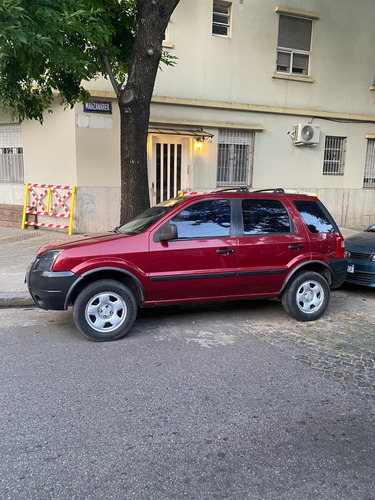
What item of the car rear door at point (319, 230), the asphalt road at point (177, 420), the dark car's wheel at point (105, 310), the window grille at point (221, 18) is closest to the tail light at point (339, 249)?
the car rear door at point (319, 230)

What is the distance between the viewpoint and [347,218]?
14.4m

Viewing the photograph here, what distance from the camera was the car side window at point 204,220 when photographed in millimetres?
4840

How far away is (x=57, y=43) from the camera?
19.2ft

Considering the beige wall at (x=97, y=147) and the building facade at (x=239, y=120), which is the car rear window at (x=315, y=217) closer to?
the building facade at (x=239, y=120)

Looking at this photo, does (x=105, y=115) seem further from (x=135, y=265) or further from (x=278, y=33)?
(x=135, y=265)

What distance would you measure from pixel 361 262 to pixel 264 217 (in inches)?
94.7

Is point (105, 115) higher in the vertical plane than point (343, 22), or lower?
lower

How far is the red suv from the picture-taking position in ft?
14.7

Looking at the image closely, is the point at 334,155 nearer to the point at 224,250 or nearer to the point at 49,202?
the point at 49,202

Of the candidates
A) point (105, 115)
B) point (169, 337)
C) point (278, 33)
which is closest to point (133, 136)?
point (169, 337)

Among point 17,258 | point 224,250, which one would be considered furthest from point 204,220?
point 17,258

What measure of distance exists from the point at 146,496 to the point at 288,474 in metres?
0.90

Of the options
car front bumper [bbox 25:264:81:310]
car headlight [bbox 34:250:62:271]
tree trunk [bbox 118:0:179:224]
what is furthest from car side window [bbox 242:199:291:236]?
tree trunk [bbox 118:0:179:224]

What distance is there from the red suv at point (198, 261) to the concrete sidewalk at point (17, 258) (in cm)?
157
